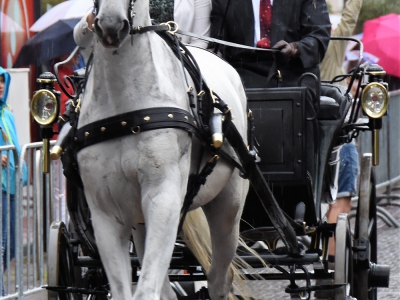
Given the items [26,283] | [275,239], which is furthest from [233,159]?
[26,283]

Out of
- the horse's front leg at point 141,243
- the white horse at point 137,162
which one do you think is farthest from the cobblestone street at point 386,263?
the white horse at point 137,162

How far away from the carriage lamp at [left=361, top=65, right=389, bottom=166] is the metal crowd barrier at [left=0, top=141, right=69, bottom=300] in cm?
249

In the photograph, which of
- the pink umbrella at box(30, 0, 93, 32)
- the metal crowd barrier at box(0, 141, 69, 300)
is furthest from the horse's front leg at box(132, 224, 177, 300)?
the pink umbrella at box(30, 0, 93, 32)

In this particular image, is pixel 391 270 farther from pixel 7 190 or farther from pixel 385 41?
pixel 385 41

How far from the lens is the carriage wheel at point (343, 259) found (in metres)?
5.16

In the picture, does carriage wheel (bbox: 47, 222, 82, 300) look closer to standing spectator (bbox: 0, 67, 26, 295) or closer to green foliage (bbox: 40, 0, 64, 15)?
standing spectator (bbox: 0, 67, 26, 295)

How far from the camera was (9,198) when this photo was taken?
6684mm

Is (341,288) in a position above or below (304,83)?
below

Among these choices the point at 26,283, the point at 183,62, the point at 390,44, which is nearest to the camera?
the point at 183,62

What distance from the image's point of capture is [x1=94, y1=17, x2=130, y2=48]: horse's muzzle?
3580mm

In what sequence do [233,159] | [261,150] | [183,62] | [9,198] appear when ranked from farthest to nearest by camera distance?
[9,198]
[261,150]
[233,159]
[183,62]

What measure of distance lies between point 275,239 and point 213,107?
1489 millimetres

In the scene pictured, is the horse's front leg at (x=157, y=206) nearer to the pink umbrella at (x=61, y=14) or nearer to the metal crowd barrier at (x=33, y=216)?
the metal crowd barrier at (x=33, y=216)

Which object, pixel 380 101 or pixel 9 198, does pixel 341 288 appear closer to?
pixel 380 101
